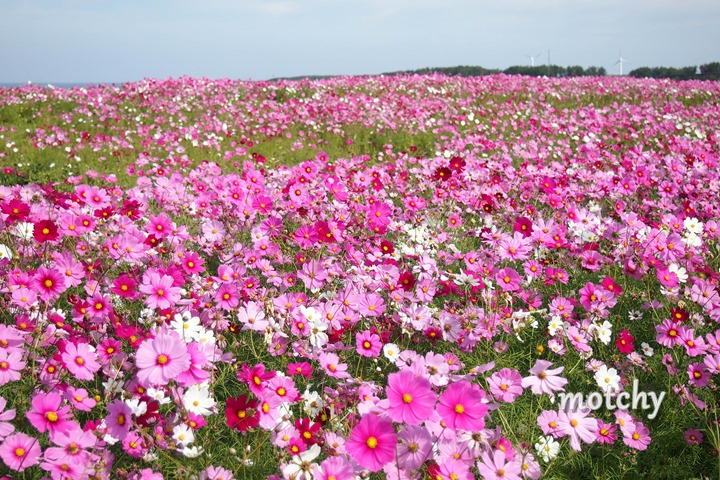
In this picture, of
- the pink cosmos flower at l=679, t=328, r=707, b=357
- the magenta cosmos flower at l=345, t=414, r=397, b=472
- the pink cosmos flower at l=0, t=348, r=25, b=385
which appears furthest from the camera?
the pink cosmos flower at l=679, t=328, r=707, b=357

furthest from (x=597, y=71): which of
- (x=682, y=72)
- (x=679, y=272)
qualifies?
(x=679, y=272)

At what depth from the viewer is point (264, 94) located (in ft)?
41.0

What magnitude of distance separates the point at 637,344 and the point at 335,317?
5.36 feet

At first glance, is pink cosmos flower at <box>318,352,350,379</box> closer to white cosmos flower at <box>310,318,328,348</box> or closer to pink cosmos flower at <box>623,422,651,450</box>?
white cosmos flower at <box>310,318,328,348</box>

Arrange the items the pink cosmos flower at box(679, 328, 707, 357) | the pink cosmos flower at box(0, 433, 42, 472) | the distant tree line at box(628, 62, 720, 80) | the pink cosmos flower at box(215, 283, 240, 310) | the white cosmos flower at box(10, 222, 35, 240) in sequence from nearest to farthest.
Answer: the pink cosmos flower at box(0, 433, 42, 472), the pink cosmos flower at box(679, 328, 707, 357), the pink cosmos flower at box(215, 283, 240, 310), the white cosmos flower at box(10, 222, 35, 240), the distant tree line at box(628, 62, 720, 80)

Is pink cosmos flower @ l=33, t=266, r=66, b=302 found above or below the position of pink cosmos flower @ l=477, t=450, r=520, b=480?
above

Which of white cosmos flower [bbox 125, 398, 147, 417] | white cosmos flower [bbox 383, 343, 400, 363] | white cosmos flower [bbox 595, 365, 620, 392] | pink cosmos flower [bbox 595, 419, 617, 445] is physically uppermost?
white cosmos flower [bbox 125, 398, 147, 417]

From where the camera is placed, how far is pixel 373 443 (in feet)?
4.22

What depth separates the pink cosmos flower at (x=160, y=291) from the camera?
83.6 inches

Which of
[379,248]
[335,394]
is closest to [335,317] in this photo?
[335,394]

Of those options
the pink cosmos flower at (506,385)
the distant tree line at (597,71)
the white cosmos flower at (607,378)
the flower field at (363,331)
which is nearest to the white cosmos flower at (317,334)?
the flower field at (363,331)

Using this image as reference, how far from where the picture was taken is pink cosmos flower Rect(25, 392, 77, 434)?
149cm

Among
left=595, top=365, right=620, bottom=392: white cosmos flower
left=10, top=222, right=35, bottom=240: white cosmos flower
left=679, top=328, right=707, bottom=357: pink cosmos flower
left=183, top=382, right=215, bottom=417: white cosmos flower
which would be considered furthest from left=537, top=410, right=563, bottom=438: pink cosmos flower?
left=10, top=222, right=35, bottom=240: white cosmos flower

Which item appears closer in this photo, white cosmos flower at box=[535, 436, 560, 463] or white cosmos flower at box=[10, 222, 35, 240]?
white cosmos flower at box=[535, 436, 560, 463]
